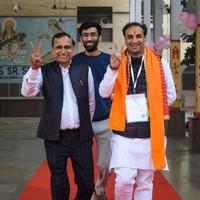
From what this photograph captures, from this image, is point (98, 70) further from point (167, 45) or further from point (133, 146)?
Result: point (167, 45)

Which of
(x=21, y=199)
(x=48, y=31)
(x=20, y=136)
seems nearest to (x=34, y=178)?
(x=21, y=199)

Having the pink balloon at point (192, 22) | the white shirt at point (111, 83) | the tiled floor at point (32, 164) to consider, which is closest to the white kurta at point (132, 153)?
the white shirt at point (111, 83)

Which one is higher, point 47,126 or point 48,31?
point 48,31

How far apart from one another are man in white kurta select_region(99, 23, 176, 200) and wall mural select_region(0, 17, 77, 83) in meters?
18.4

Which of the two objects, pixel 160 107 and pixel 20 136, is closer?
pixel 160 107

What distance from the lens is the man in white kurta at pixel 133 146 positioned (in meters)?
4.43

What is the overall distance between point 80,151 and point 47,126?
37 centimetres

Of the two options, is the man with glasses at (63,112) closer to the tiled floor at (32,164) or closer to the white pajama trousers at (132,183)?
the white pajama trousers at (132,183)

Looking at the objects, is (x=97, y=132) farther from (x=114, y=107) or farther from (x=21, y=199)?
(x=21, y=199)

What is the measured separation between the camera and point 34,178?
7.70 meters

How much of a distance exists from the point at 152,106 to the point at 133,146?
362 mm

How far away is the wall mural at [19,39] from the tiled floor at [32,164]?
29.2ft

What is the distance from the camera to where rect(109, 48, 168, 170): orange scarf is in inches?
175

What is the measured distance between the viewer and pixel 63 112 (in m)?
4.75
